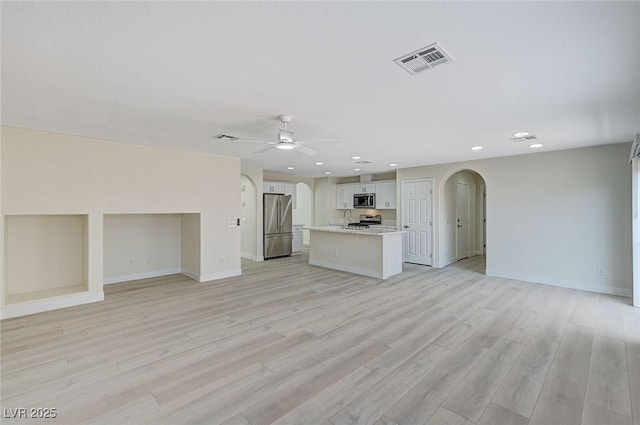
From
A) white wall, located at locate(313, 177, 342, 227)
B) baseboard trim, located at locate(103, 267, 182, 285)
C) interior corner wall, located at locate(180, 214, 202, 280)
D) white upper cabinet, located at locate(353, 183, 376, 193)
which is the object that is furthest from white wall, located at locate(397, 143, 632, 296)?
baseboard trim, located at locate(103, 267, 182, 285)

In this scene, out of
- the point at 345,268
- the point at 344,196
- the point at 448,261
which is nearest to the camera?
the point at 345,268

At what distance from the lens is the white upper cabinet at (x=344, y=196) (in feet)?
31.2

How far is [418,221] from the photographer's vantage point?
744 cm

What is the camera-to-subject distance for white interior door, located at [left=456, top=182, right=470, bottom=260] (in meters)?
7.84

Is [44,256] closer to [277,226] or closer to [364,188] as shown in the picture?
[277,226]

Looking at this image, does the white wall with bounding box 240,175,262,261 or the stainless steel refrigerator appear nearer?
the white wall with bounding box 240,175,262,261

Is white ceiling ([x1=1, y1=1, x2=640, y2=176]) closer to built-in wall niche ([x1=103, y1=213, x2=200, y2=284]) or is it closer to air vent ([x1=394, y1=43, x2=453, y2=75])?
air vent ([x1=394, y1=43, x2=453, y2=75])

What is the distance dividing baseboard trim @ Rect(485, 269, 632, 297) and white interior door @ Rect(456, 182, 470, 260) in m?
1.82

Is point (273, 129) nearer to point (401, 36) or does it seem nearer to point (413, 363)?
point (401, 36)

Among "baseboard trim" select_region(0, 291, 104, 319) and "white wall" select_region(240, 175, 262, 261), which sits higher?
"white wall" select_region(240, 175, 262, 261)

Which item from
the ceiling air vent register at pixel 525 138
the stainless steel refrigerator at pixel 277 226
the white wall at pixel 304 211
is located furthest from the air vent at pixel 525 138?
the white wall at pixel 304 211

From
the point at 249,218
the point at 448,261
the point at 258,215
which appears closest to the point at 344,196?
the point at 258,215

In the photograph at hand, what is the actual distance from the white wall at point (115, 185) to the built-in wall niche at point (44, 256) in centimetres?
45

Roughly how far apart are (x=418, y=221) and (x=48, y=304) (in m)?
7.35
